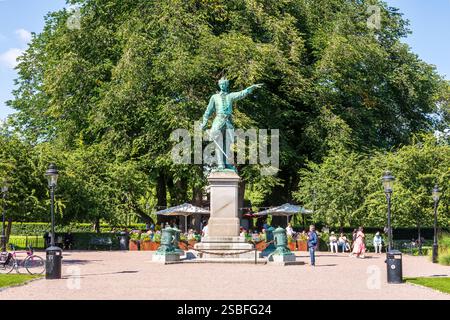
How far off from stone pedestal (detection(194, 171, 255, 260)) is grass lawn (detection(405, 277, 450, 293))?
862cm

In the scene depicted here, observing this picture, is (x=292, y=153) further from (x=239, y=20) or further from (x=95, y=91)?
(x=95, y=91)

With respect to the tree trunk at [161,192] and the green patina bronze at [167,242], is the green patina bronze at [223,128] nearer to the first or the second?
the green patina bronze at [167,242]

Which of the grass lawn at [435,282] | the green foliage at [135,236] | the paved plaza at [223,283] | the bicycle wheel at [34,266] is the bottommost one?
the grass lawn at [435,282]

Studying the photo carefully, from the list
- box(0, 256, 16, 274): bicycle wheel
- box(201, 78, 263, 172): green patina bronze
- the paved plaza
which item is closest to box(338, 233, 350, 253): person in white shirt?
box(201, 78, 263, 172): green patina bronze

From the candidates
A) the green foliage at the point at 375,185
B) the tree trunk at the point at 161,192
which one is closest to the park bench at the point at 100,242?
the tree trunk at the point at 161,192

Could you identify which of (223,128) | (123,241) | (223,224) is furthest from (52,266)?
(123,241)

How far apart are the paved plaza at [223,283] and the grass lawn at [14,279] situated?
0.51 meters

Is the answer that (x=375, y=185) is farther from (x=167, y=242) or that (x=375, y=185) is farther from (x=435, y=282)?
(x=435, y=282)

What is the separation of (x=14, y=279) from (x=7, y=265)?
16.0ft

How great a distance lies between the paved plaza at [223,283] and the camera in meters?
16.7

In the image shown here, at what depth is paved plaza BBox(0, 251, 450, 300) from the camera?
16688 millimetres

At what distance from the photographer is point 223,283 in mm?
19469

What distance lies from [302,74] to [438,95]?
12.2 meters

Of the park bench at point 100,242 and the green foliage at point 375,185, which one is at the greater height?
the green foliage at point 375,185
